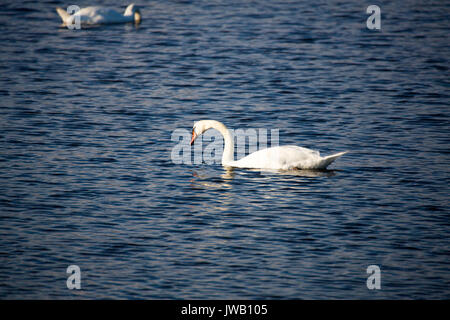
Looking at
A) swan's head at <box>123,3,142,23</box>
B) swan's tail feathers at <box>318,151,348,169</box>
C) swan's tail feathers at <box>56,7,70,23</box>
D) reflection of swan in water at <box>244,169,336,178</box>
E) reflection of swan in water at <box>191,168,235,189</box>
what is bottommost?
reflection of swan in water at <box>191,168,235,189</box>

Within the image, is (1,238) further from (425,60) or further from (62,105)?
(425,60)

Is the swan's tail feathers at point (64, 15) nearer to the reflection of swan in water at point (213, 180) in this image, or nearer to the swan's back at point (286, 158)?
the reflection of swan in water at point (213, 180)

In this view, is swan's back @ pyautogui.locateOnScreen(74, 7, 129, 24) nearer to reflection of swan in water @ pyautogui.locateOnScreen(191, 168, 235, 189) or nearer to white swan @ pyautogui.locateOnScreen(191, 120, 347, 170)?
white swan @ pyautogui.locateOnScreen(191, 120, 347, 170)

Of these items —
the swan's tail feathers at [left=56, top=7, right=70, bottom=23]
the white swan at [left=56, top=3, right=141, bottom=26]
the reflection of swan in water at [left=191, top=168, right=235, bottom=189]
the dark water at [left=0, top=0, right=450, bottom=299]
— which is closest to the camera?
the dark water at [left=0, top=0, right=450, bottom=299]

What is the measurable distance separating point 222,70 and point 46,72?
5.40m

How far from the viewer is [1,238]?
12398 millimetres

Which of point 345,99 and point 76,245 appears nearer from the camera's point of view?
point 76,245

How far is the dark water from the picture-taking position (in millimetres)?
11266

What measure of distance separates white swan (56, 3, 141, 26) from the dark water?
663mm

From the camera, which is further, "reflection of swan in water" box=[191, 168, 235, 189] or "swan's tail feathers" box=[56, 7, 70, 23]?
"swan's tail feathers" box=[56, 7, 70, 23]

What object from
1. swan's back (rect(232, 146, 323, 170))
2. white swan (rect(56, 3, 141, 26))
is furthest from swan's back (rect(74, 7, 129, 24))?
swan's back (rect(232, 146, 323, 170))

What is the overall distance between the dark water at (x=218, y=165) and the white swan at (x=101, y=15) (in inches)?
26.1
